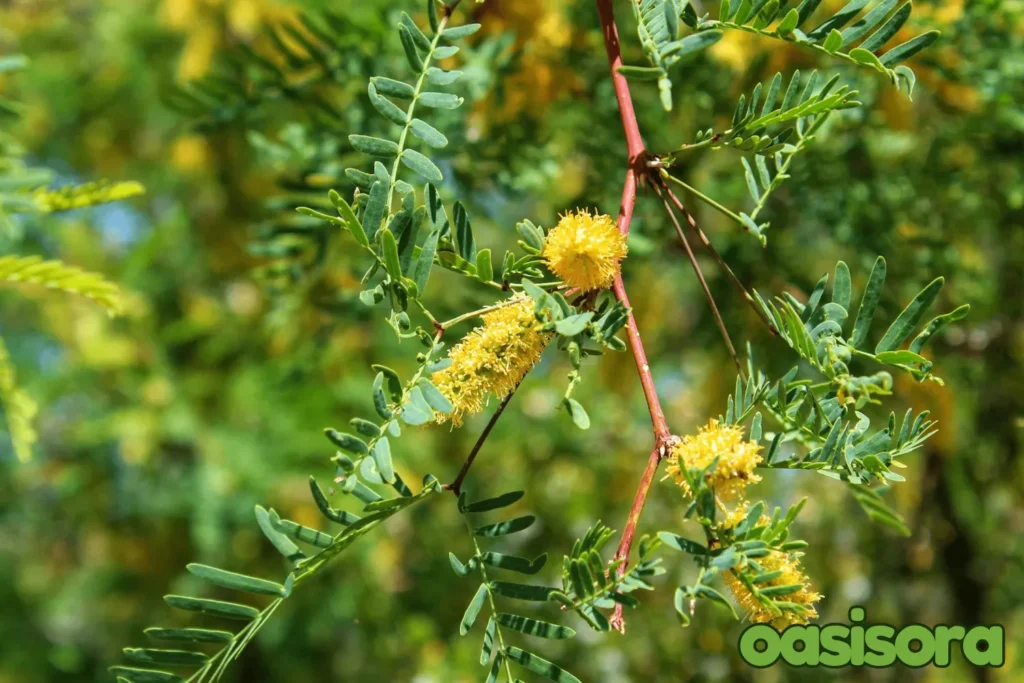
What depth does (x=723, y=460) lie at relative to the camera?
0.53 m

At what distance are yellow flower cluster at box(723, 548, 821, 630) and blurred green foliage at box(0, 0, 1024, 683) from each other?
1.71 ft

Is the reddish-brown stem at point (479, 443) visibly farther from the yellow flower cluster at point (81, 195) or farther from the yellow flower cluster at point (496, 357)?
the yellow flower cluster at point (81, 195)

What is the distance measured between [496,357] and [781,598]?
233 mm

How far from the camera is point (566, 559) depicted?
544 mm

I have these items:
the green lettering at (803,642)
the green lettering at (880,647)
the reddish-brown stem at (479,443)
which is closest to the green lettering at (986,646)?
the green lettering at (880,647)

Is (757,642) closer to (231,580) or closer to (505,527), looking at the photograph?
(505,527)

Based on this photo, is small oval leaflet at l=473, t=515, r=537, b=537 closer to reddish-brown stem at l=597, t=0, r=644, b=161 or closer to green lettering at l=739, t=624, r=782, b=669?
reddish-brown stem at l=597, t=0, r=644, b=161

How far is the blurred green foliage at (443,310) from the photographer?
3.74 feet

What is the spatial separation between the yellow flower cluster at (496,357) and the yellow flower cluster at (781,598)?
0.18m

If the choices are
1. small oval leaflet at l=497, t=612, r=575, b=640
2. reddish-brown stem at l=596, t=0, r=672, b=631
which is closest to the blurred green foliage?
reddish-brown stem at l=596, t=0, r=672, b=631

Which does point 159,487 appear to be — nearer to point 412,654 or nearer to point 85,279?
point 412,654

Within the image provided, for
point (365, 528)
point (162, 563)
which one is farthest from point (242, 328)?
point (365, 528)

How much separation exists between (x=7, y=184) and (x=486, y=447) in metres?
1.35

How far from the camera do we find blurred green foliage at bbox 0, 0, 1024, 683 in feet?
3.74
